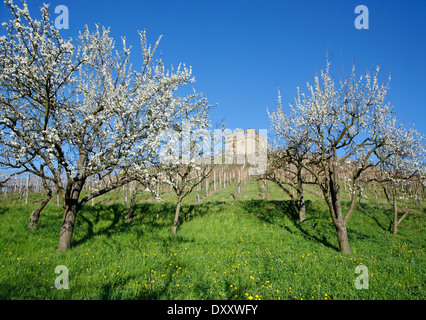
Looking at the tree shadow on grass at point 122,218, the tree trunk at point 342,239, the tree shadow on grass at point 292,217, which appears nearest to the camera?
the tree trunk at point 342,239

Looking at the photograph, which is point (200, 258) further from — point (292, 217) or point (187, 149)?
point (292, 217)

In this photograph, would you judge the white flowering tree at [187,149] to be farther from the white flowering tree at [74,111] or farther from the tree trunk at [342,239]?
the tree trunk at [342,239]

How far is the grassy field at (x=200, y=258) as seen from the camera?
5.35m

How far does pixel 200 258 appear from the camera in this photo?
7648 mm

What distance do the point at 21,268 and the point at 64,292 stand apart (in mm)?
2008

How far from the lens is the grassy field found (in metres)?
5.35

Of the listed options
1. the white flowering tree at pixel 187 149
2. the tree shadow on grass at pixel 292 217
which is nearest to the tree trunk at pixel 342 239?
the tree shadow on grass at pixel 292 217

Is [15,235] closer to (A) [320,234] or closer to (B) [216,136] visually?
(B) [216,136]

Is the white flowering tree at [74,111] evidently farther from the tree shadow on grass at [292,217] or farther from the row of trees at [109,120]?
the tree shadow on grass at [292,217]

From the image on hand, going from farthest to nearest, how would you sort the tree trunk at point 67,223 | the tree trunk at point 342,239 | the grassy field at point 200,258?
the tree trunk at point 342,239 → the tree trunk at point 67,223 → the grassy field at point 200,258

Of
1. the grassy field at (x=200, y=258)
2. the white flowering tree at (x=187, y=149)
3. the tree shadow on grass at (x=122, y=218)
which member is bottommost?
the grassy field at (x=200, y=258)

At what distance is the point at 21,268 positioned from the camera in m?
5.72

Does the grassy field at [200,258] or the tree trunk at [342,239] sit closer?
the grassy field at [200,258]

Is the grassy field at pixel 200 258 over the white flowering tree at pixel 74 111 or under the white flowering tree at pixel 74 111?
under
